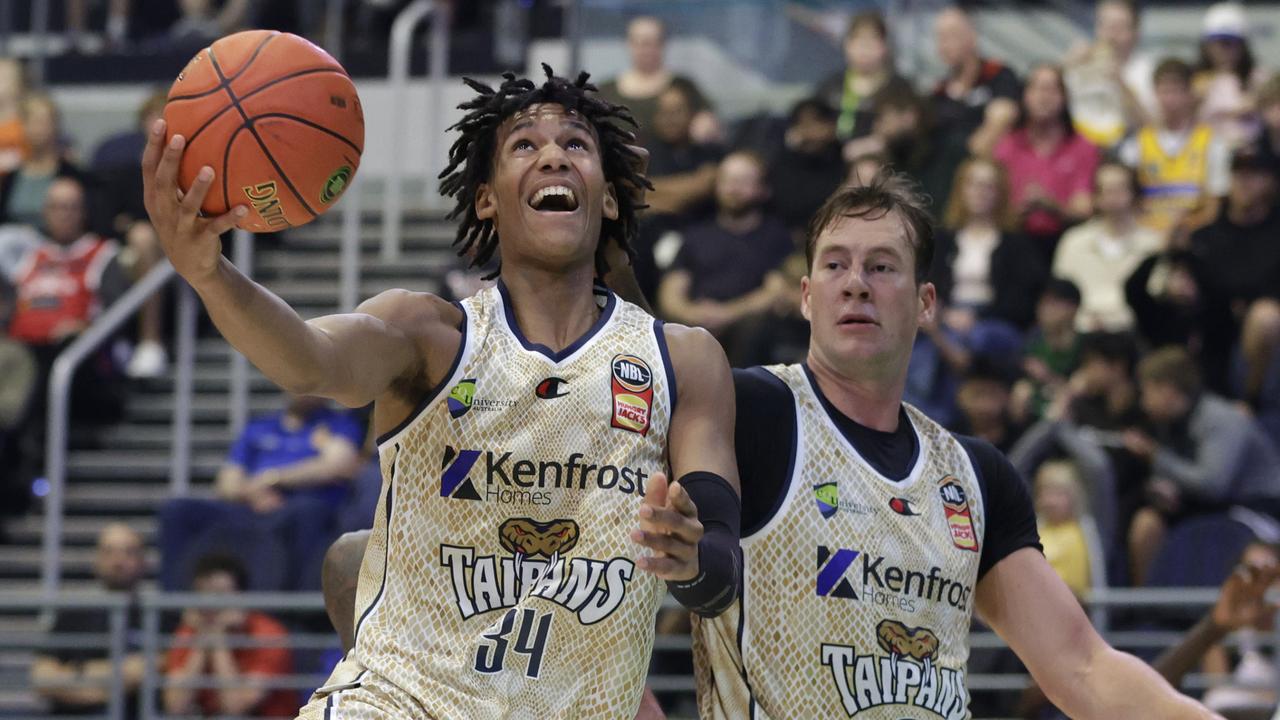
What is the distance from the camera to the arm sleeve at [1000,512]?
5434 millimetres

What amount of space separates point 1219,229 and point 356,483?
4973 mm

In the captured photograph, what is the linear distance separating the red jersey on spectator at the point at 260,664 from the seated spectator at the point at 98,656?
231 mm

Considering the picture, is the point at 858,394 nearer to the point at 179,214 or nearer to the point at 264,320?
the point at 264,320

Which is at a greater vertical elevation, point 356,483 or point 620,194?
point 620,194

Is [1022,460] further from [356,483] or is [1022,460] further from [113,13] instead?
[113,13]

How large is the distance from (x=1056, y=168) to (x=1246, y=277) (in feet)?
5.24

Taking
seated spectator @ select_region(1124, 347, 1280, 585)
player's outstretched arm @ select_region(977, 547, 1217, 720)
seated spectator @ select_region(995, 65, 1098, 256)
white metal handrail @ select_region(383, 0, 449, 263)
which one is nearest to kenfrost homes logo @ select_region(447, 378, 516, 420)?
player's outstretched arm @ select_region(977, 547, 1217, 720)

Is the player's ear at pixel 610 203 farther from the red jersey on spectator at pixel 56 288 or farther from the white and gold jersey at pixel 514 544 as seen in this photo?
the red jersey on spectator at pixel 56 288

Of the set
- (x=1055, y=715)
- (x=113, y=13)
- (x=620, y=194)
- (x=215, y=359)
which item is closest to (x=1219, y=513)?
(x=1055, y=715)

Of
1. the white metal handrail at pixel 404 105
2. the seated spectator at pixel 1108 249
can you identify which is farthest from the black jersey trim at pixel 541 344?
the white metal handrail at pixel 404 105

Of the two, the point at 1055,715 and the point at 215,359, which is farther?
the point at 215,359

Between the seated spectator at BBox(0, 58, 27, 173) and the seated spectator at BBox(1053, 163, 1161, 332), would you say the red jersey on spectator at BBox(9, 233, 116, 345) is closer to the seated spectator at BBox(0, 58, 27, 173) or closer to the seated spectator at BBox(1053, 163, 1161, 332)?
the seated spectator at BBox(0, 58, 27, 173)

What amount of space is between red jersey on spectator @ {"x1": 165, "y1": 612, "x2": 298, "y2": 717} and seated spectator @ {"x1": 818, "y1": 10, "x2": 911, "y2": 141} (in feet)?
15.8

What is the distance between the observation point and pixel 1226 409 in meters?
10.0
